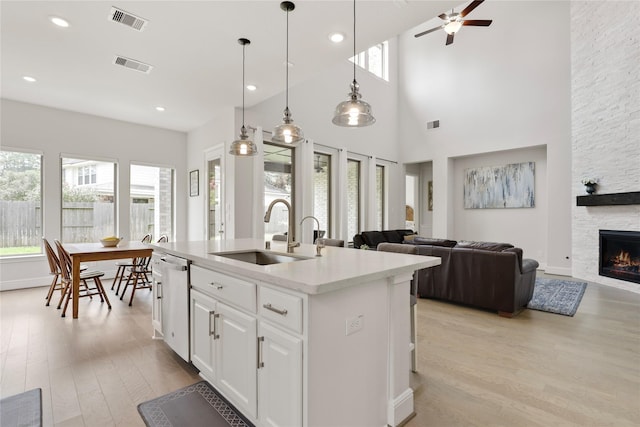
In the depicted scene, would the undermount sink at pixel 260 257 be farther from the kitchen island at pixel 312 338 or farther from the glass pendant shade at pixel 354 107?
the glass pendant shade at pixel 354 107

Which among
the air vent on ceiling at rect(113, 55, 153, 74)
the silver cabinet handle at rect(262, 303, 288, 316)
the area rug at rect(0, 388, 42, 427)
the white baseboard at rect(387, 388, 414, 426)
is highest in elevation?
the air vent on ceiling at rect(113, 55, 153, 74)

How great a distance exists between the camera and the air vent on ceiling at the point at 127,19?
2729 mm

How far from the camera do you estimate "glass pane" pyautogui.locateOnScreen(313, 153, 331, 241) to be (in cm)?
672

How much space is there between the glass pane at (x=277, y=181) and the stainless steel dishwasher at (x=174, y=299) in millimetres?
2751

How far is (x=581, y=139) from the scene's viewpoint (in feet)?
18.5

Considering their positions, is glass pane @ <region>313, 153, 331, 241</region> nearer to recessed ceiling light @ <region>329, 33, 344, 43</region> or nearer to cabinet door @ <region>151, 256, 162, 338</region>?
recessed ceiling light @ <region>329, 33, 344, 43</region>

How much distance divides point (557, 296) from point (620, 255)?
1645mm

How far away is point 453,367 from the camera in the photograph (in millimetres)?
2490

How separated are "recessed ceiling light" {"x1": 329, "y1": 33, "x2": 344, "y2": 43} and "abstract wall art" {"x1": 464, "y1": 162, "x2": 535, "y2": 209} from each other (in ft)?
18.9

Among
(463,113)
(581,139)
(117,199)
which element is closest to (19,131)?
(117,199)

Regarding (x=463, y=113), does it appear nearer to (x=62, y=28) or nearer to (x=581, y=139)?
(x=581, y=139)

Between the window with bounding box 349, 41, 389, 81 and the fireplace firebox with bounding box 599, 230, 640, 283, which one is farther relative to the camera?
the window with bounding box 349, 41, 389, 81

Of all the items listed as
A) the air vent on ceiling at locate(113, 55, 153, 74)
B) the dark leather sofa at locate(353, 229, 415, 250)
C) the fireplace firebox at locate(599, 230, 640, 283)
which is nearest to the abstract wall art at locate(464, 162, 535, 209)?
the fireplace firebox at locate(599, 230, 640, 283)

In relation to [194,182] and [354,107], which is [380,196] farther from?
[354,107]
